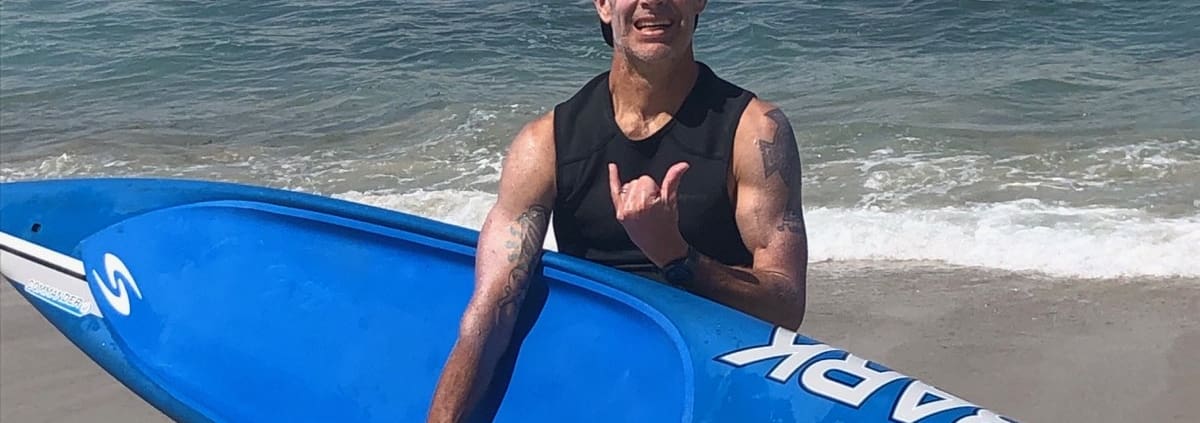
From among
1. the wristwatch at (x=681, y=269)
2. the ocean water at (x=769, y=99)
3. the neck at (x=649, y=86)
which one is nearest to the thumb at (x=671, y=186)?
the wristwatch at (x=681, y=269)

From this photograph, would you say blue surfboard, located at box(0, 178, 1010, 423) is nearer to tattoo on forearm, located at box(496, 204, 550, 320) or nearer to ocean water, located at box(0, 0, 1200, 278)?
tattoo on forearm, located at box(496, 204, 550, 320)

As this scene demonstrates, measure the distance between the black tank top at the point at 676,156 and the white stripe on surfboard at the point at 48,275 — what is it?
5.36ft

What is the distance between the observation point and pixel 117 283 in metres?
3.31

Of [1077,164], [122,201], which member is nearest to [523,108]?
[1077,164]

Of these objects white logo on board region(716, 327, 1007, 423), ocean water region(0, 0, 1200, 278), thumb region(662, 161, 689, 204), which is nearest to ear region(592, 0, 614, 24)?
thumb region(662, 161, 689, 204)

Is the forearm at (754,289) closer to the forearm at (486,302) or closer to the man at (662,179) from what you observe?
the man at (662,179)

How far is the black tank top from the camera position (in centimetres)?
233

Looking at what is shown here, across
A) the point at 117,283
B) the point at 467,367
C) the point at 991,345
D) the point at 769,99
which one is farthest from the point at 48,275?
the point at 769,99

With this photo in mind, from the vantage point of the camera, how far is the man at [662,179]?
229 centimetres

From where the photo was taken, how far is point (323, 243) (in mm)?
3047

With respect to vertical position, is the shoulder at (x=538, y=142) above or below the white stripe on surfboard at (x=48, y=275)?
above

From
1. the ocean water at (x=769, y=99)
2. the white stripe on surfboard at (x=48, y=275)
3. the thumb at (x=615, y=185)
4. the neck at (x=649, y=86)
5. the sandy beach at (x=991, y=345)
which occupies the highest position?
the neck at (x=649, y=86)

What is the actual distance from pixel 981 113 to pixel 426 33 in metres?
5.60

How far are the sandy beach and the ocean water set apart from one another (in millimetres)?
301
